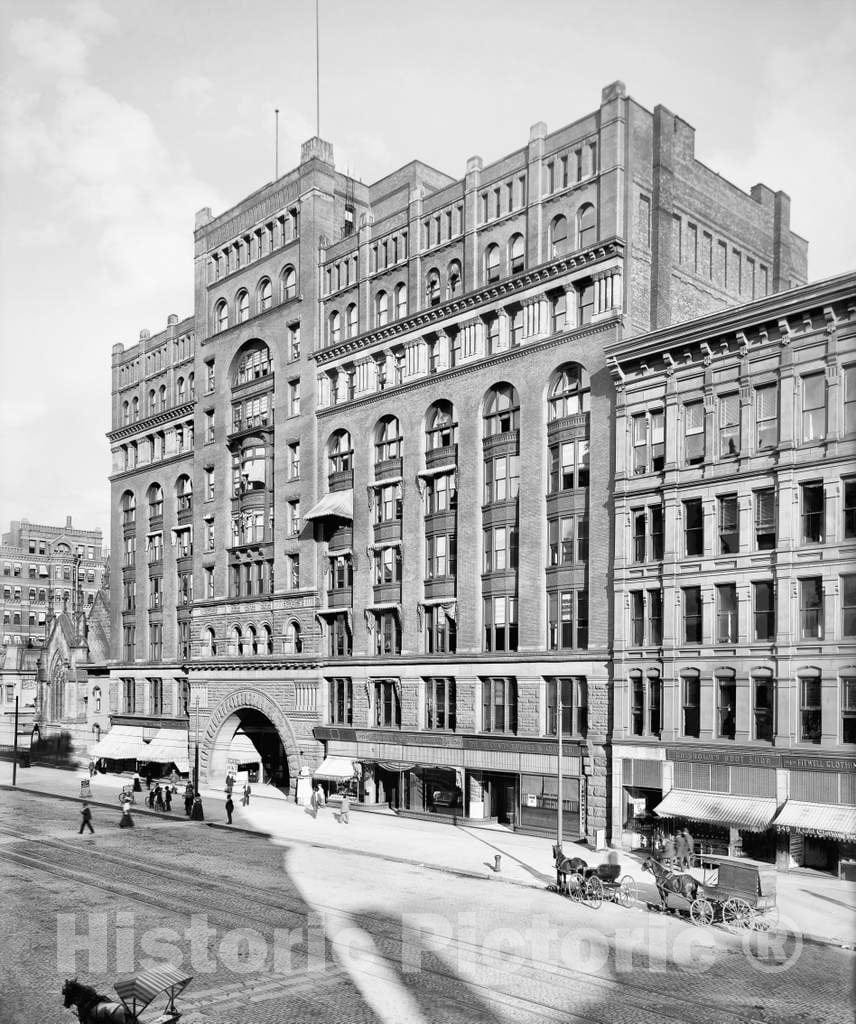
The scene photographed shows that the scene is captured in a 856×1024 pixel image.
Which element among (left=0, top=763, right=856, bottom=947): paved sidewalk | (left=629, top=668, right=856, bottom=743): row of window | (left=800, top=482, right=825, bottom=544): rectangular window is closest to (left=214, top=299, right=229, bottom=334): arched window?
(left=0, top=763, right=856, bottom=947): paved sidewalk

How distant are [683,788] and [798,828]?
531cm

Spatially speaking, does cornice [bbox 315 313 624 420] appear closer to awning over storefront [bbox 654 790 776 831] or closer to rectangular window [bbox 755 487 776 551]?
rectangular window [bbox 755 487 776 551]

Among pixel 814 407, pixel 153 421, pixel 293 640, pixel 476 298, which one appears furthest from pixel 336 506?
pixel 814 407

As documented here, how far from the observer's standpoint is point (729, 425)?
128 feet

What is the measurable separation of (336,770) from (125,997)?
36.0 meters

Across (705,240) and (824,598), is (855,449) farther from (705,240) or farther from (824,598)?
(705,240)

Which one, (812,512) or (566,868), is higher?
(812,512)

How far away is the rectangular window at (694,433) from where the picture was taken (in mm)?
39875

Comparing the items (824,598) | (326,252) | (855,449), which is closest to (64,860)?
(824,598)

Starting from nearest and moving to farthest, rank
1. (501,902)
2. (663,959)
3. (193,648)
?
(663,959), (501,902), (193,648)

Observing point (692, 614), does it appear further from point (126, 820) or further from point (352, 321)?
point (352, 321)

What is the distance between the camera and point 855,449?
34.8 metres

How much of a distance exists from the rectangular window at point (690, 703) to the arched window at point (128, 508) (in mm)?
50086

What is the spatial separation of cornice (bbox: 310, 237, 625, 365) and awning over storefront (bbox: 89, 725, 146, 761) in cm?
3031
